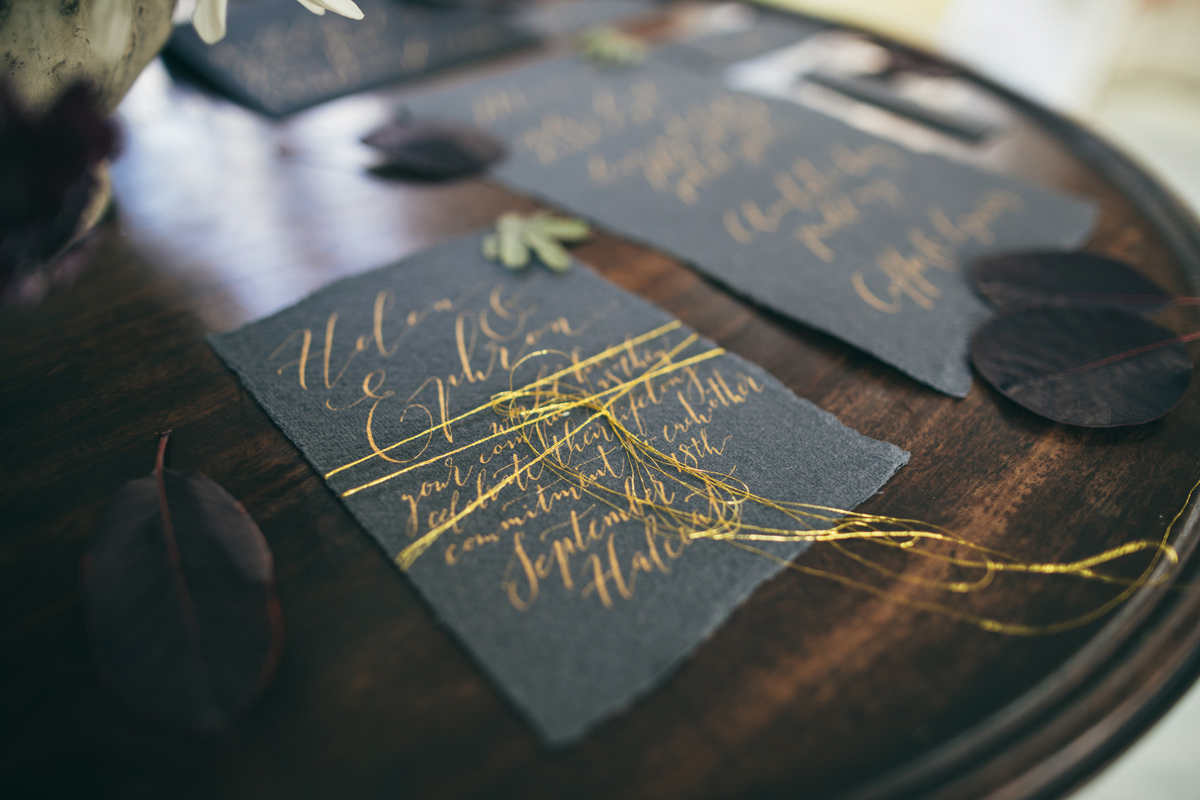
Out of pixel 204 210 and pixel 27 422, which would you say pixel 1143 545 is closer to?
pixel 27 422

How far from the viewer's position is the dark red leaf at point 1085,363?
20.3 inches

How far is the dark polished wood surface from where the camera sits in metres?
0.33

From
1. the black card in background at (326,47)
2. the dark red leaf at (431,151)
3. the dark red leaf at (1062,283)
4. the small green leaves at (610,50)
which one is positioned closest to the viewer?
the dark red leaf at (1062,283)

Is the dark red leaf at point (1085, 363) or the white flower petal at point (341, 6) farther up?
the white flower petal at point (341, 6)

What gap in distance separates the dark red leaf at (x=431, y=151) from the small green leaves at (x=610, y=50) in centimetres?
35

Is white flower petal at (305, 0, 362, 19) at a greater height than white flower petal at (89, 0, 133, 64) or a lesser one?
greater

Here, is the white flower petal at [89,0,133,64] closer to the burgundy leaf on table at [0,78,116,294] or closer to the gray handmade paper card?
the burgundy leaf on table at [0,78,116,294]

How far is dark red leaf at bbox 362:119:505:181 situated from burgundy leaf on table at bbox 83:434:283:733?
1.55 ft

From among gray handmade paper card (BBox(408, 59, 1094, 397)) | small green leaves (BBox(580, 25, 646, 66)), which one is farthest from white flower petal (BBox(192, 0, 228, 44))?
small green leaves (BBox(580, 25, 646, 66))

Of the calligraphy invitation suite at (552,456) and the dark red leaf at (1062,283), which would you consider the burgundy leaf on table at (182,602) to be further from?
the dark red leaf at (1062,283)

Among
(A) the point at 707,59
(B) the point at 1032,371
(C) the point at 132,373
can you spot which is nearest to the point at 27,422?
(C) the point at 132,373

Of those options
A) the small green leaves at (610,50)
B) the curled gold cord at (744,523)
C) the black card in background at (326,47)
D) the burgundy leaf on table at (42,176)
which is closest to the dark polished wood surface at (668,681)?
the curled gold cord at (744,523)

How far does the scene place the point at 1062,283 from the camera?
25.1 inches

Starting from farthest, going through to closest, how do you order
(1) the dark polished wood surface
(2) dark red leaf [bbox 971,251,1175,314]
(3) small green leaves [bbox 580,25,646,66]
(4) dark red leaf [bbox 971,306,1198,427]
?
1. (3) small green leaves [bbox 580,25,646,66]
2. (2) dark red leaf [bbox 971,251,1175,314]
3. (4) dark red leaf [bbox 971,306,1198,427]
4. (1) the dark polished wood surface
